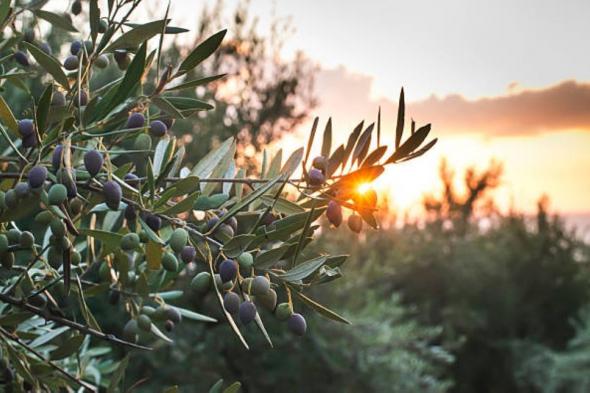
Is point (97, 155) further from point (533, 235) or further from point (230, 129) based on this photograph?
point (533, 235)

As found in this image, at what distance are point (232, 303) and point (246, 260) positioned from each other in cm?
4

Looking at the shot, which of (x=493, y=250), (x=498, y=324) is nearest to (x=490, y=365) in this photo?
(x=498, y=324)

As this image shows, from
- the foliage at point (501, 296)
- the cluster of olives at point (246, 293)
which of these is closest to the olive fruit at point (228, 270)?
the cluster of olives at point (246, 293)

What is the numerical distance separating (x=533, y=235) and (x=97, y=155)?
11.9 metres

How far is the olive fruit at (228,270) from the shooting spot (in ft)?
1.85

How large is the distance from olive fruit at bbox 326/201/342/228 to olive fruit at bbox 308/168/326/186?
0.8 inches

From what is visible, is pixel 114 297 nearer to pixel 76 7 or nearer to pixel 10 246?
pixel 10 246

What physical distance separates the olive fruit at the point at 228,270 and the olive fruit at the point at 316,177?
91 millimetres

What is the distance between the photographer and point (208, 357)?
5.34 meters

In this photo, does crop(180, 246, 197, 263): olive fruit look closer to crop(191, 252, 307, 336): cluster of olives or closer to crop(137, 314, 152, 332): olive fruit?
crop(191, 252, 307, 336): cluster of olives

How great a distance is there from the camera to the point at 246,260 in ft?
1.90

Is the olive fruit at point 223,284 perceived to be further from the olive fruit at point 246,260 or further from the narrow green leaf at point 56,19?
the narrow green leaf at point 56,19

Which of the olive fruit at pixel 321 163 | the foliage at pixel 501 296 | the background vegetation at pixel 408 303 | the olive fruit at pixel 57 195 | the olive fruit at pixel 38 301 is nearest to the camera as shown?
the olive fruit at pixel 57 195

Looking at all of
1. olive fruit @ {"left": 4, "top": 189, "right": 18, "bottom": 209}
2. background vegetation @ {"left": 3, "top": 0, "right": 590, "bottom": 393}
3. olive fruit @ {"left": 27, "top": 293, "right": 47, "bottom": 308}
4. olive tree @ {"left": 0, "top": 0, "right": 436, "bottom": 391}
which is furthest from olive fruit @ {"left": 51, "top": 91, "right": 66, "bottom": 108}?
background vegetation @ {"left": 3, "top": 0, "right": 590, "bottom": 393}
